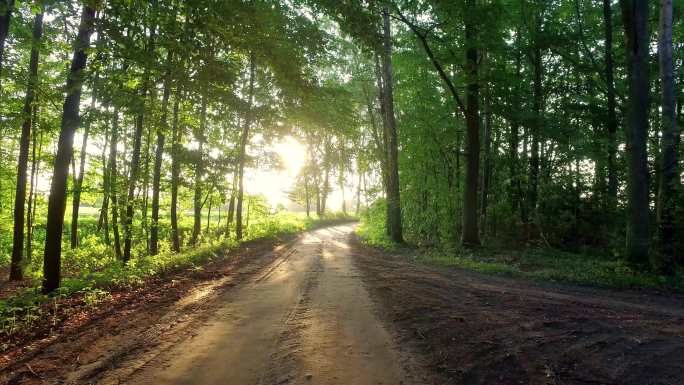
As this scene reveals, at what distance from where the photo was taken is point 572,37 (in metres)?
16.2

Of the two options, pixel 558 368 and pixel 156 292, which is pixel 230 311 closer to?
pixel 156 292

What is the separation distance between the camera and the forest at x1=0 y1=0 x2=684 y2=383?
7.92 m

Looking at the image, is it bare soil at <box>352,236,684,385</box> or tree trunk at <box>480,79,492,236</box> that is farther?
tree trunk at <box>480,79,492,236</box>

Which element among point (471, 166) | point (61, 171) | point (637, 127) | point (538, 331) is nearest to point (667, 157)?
point (637, 127)

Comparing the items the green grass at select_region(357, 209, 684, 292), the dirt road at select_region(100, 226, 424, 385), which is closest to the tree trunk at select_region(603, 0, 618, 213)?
the green grass at select_region(357, 209, 684, 292)

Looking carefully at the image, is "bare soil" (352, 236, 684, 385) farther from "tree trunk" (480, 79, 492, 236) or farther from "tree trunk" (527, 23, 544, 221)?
"tree trunk" (480, 79, 492, 236)

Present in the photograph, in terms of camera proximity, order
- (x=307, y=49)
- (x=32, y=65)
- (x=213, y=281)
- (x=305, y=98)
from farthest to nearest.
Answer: (x=307, y=49) → (x=32, y=65) → (x=305, y=98) → (x=213, y=281)

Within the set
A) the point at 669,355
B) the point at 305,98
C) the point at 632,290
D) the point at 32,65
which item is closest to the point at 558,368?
the point at 669,355

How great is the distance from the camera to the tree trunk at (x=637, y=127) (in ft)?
31.2

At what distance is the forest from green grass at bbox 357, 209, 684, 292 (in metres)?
0.08

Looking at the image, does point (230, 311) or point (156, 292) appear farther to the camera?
point (156, 292)

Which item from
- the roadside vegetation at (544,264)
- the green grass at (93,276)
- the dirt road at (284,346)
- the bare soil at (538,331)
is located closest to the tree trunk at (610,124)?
the roadside vegetation at (544,264)

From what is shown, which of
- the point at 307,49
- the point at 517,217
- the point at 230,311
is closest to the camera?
the point at 230,311

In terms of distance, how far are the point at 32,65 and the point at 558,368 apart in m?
16.4
